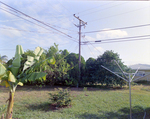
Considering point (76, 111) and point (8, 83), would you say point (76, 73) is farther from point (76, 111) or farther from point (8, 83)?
point (8, 83)

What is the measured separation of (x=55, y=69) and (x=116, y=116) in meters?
Answer: 9.27

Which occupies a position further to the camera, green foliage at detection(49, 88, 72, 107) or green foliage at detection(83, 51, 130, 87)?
green foliage at detection(83, 51, 130, 87)

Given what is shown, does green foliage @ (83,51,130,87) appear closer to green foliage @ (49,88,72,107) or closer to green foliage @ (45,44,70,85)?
green foliage @ (45,44,70,85)

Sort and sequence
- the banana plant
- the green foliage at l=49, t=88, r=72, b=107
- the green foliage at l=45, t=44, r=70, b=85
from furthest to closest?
1. the green foliage at l=45, t=44, r=70, b=85
2. the green foliage at l=49, t=88, r=72, b=107
3. the banana plant

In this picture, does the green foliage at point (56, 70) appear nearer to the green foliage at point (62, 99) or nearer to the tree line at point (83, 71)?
the tree line at point (83, 71)

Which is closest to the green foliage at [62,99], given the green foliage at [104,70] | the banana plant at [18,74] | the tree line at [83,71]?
the banana plant at [18,74]

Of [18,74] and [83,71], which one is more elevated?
[83,71]

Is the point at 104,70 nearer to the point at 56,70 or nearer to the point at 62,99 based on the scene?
the point at 56,70

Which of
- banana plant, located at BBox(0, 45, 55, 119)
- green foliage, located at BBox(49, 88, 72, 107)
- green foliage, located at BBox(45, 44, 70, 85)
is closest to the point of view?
banana plant, located at BBox(0, 45, 55, 119)

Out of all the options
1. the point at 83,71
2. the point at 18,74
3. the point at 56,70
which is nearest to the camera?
the point at 18,74

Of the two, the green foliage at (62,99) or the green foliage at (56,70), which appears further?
the green foliage at (56,70)

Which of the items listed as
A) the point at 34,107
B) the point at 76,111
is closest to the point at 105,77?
the point at 76,111

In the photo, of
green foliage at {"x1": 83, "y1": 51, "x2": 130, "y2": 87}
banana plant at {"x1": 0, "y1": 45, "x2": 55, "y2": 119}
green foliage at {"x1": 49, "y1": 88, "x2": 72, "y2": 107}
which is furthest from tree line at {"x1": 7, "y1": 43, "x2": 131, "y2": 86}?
banana plant at {"x1": 0, "y1": 45, "x2": 55, "y2": 119}

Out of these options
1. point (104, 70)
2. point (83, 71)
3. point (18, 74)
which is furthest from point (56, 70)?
point (18, 74)
